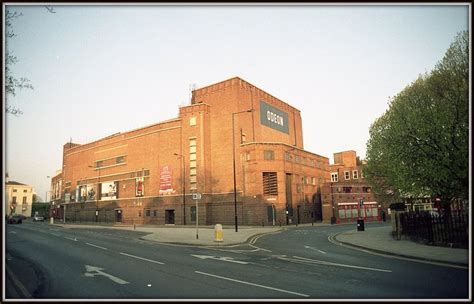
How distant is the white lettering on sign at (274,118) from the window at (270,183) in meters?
14.6

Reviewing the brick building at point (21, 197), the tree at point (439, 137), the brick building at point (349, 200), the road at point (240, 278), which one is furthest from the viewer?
the brick building at point (21, 197)

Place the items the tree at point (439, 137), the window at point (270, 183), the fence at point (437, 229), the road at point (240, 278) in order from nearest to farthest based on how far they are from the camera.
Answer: the road at point (240, 278), the fence at point (437, 229), the tree at point (439, 137), the window at point (270, 183)

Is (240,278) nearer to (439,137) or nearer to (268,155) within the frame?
(439,137)

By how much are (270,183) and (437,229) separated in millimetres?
32079

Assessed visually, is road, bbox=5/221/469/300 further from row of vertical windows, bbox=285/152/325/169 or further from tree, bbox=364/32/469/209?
row of vertical windows, bbox=285/152/325/169

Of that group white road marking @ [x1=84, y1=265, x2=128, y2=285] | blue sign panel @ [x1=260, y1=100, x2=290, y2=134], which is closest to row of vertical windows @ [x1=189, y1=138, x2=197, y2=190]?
blue sign panel @ [x1=260, y1=100, x2=290, y2=134]

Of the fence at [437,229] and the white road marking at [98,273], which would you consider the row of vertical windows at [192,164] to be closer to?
the fence at [437,229]

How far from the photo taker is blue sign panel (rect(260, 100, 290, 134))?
5922cm

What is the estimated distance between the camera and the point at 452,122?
61.9ft

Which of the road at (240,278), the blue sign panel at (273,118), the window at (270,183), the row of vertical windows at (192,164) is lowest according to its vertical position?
the road at (240,278)

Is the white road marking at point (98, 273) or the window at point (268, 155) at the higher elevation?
the window at point (268, 155)

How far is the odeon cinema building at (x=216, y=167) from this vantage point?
4932cm

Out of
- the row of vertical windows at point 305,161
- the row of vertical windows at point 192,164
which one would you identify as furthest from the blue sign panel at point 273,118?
the row of vertical windows at point 192,164

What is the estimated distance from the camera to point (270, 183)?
49781 mm
